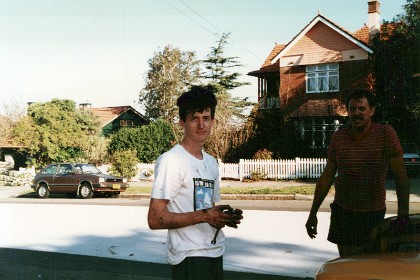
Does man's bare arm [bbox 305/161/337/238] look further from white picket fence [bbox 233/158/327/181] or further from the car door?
white picket fence [bbox 233/158/327/181]

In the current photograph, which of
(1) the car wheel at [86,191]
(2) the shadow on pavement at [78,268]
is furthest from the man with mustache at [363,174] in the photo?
(1) the car wheel at [86,191]

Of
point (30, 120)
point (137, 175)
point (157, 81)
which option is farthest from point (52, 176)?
point (157, 81)

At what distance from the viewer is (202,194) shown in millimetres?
2654

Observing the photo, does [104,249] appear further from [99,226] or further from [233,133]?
[233,133]

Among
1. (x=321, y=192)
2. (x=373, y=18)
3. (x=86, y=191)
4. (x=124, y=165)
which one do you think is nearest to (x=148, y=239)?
(x=321, y=192)

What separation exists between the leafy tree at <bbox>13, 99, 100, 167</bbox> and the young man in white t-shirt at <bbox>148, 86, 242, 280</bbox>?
2795 centimetres

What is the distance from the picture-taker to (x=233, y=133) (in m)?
24.3

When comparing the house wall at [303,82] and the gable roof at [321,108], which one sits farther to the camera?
the house wall at [303,82]

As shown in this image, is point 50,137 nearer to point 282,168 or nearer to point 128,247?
point 282,168

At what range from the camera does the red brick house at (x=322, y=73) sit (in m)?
26.0

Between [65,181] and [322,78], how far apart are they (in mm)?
16623

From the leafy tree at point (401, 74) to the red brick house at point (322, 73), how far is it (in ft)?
4.23

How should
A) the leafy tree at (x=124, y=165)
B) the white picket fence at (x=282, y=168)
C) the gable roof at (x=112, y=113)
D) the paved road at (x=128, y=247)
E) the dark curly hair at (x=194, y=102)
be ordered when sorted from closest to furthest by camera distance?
the dark curly hair at (x=194, y=102)
the paved road at (x=128, y=247)
the white picket fence at (x=282, y=168)
the leafy tree at (x=124, y=165)
the gable roof at (x=112, y=113)

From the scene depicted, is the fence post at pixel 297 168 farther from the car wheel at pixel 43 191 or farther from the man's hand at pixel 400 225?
the man's hand at pixel 400 225
